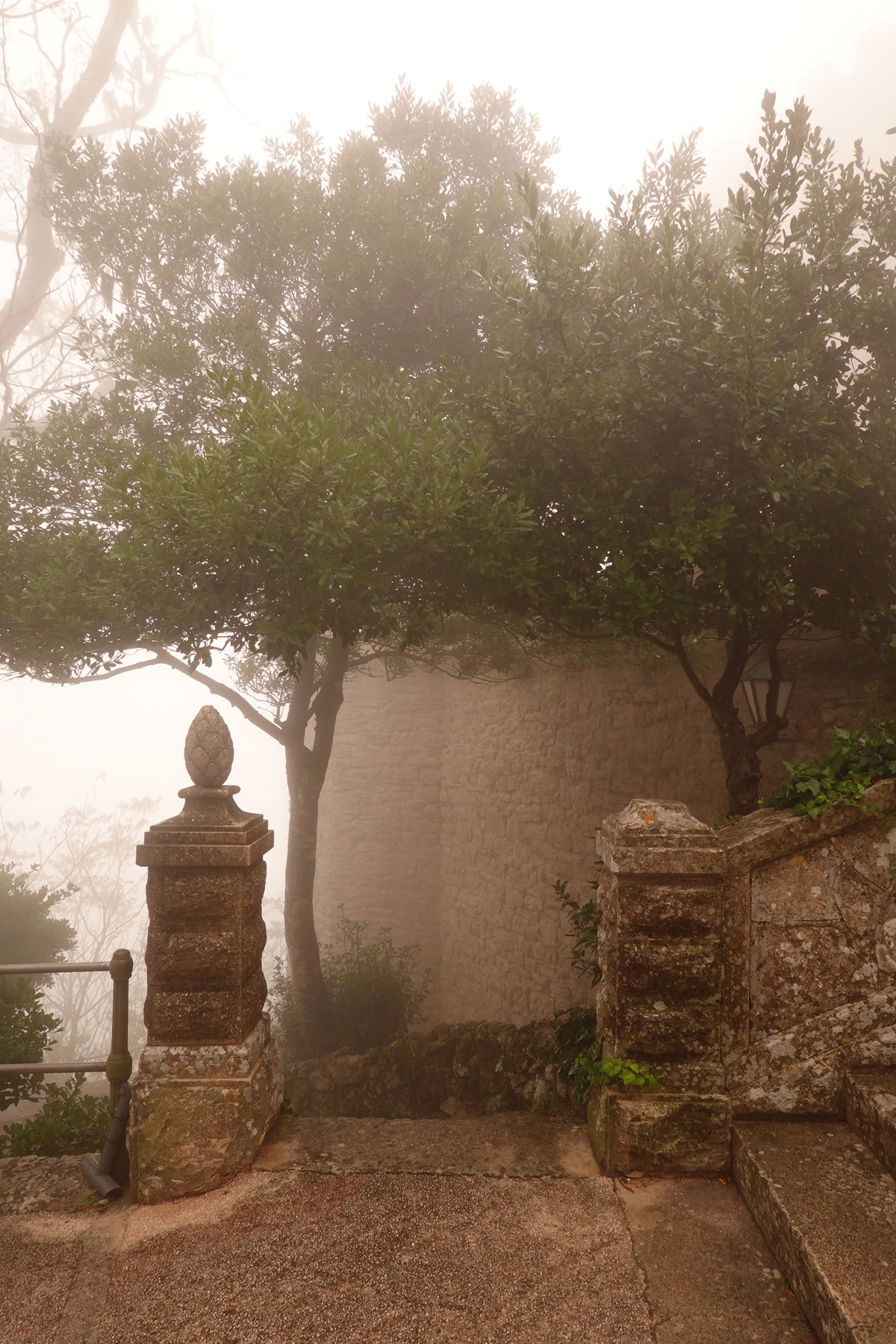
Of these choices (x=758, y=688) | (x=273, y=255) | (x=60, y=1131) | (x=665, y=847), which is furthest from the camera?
(x=273, y=255)

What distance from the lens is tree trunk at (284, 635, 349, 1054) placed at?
8.48 m

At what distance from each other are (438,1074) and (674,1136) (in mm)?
4065

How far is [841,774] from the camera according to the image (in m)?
3.09

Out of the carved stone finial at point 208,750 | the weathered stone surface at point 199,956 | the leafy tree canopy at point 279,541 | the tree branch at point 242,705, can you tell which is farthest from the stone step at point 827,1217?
the tree branch at point 242,705

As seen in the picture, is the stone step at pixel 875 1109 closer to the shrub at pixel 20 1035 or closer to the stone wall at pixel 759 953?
the stone wall at pixel 759 953

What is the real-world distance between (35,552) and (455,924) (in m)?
7.51

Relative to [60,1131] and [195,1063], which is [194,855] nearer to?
[195,1063]

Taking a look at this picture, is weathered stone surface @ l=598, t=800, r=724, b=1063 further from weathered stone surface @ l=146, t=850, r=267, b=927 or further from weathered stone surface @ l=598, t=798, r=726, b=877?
weathered stone surface @ l=146, t=850, r=267, b=927

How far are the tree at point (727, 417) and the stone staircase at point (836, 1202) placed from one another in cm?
230

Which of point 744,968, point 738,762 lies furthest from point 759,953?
point 738,762

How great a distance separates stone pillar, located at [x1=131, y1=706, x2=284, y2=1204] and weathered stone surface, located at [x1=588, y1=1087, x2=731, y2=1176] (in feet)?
5.27

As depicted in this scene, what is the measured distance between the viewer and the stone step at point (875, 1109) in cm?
252

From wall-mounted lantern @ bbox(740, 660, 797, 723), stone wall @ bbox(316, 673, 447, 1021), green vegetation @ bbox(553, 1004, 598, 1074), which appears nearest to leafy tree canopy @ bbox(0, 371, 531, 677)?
wall-mounted lantern @ bbox(740, 660, 797, 723)

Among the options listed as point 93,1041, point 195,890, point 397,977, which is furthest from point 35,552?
point 93,1041
